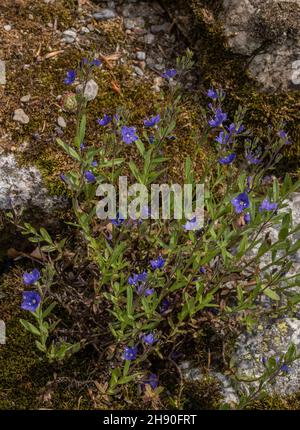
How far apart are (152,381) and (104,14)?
2.39m

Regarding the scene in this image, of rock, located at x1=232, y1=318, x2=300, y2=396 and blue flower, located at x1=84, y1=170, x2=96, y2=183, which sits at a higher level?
blue flower, located at x1=84, y1=170, x2=96, y2=183

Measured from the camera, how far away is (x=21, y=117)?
3.51 meters

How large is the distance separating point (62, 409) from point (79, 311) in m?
0.49

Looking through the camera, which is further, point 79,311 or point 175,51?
point 175,51

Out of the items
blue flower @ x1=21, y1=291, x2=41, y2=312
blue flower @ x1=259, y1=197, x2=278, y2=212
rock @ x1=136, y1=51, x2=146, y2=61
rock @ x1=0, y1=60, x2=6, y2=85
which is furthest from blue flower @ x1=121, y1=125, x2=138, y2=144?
rock @ x1=136, y1=51, x2=146, y2=61

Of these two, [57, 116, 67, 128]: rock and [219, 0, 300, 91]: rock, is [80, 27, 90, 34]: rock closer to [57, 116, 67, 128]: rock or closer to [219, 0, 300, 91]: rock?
[57, 116, 67, 128]: rock

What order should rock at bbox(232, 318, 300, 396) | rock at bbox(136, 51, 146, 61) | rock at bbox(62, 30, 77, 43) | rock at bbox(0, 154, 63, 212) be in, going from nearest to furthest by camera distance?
1. rock at bbox(232, 318, 300, 396)
2. rock at bbox(0, 154, 63, 212)
3. rock at bbox(62, 30, 77, 43)
4. rock at bbox(136, 51, 146, 61)

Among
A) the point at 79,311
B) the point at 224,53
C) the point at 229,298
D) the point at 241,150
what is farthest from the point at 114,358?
the point at 224,53

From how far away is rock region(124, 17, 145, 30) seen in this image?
13.3 ft

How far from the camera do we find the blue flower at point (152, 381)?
3.00 meters

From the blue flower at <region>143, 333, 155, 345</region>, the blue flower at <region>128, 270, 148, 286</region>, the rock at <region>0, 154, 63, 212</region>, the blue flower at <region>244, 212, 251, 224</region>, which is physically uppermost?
the rock at <region>0, 154, 63, 212</region>

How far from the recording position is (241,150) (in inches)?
149

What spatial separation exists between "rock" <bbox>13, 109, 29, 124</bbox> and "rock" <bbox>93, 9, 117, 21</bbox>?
3.02 ft
